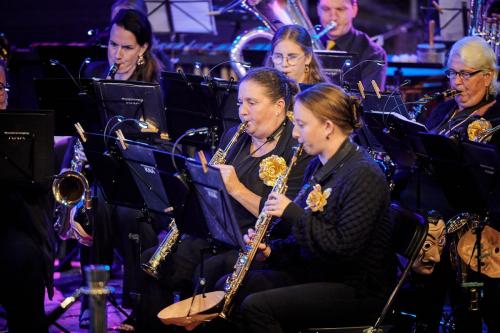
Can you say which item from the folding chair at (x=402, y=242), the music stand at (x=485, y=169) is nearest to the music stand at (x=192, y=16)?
the music stand at (x=485, y=169)

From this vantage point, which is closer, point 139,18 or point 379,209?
point 379,209

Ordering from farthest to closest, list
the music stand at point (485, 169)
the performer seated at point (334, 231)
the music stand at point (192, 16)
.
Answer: the music stand at point (192, 16) → the music stand at point (485, 169) → the performer seated at point (334, 231)

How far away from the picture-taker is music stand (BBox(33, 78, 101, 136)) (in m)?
5.30

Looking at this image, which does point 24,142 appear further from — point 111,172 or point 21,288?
point 21,288

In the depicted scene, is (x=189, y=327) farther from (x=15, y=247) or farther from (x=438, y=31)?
(x=438, y=31)

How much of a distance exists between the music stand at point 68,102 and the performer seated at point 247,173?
3.58 ft

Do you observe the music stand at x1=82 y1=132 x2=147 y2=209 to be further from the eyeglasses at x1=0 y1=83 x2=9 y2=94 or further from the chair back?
the chair back

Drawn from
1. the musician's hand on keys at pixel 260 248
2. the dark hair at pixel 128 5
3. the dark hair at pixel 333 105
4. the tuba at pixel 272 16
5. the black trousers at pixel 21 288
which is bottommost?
the black trousers at pixel 21 288

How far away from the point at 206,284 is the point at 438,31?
4539mm

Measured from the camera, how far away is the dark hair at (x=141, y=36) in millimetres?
6030

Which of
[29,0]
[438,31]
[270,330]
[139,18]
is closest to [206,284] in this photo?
[270,330]

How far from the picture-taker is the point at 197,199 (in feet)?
13.8

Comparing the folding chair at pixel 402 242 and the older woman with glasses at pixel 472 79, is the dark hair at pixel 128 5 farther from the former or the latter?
the folding chair at pixel 402 242

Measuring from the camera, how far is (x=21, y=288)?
475 centimetres
